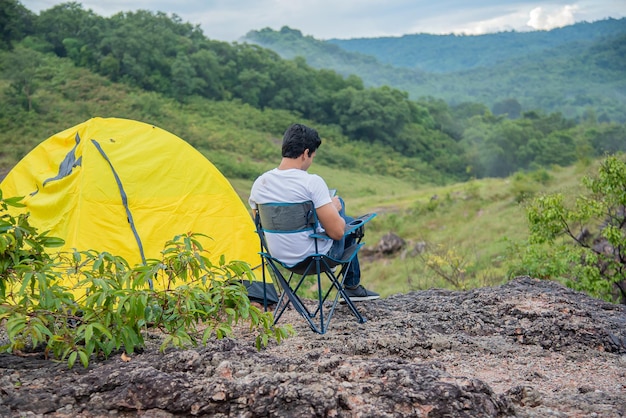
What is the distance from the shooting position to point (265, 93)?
4519cm

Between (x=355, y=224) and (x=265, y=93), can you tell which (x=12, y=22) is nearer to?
(x=265, y=93)

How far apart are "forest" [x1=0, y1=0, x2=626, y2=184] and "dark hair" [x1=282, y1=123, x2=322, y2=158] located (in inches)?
924

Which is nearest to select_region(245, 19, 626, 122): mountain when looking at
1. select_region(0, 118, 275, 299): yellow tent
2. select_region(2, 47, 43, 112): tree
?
select_region(2, 47, 43, 112): tree

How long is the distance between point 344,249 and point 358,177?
3054 cm

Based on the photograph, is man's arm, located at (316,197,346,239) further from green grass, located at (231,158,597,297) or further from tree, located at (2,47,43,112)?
tree, located at (2,47,43,112)

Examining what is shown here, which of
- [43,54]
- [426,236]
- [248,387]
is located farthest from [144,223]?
[43,54]

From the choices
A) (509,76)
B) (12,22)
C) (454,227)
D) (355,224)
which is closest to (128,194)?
(355,224)

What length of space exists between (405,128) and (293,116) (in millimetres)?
8917

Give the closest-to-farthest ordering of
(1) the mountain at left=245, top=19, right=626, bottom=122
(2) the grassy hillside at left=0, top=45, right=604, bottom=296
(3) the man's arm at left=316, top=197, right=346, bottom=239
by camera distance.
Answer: (3) the man's arm at left=316, top=197, right=346, bottom=239, (2) the grassy hillside at left=0, top=45, right=604, bottom=296, (1) the mountain at left=245, top=19, right=626, bottom=122

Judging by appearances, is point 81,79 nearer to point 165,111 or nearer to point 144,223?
point 165,111

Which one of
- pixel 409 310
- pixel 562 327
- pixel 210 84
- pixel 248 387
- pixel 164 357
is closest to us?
pixel 248 387

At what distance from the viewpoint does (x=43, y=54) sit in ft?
110

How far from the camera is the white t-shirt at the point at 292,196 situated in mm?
3645

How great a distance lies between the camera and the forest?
3372 cm
